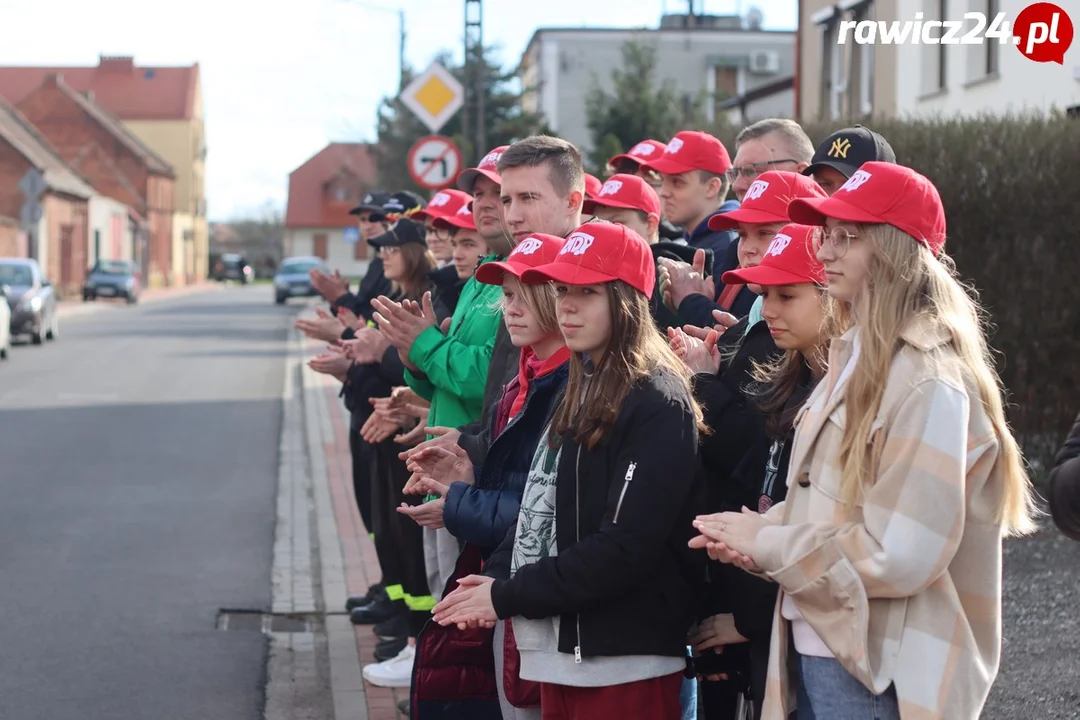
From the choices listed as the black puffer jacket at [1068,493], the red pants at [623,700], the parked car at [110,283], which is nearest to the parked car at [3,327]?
the red pants at [623,700]

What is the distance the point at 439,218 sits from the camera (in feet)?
20.4

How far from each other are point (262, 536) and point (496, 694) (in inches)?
231

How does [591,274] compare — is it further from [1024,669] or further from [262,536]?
[262,536]

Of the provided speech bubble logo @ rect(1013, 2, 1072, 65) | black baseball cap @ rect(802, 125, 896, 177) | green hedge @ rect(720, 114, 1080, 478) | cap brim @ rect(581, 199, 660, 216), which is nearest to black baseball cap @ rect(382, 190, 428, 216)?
cap brim @ rect(581, 199, 660, 216)

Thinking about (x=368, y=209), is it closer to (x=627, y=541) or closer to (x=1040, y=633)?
(x=1040, y=633)

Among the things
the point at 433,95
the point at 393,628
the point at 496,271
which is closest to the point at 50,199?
the point at 433,95

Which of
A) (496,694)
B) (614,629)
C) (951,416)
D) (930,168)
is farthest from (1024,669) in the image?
(930,168)

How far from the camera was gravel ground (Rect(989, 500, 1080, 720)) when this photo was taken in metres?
5.57

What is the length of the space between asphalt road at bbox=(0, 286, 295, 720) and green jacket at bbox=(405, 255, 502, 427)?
177 cm

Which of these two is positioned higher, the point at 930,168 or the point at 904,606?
the point at 930,168

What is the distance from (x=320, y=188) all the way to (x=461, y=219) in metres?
101

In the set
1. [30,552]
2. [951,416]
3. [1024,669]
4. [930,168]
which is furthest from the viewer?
[930,168]

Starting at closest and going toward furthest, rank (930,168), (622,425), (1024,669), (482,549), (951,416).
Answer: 1. (951,416)
2. (622,425)
3. (482,549)
4. (1024,669)
5. (930,168)

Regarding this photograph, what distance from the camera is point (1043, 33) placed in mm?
15102
